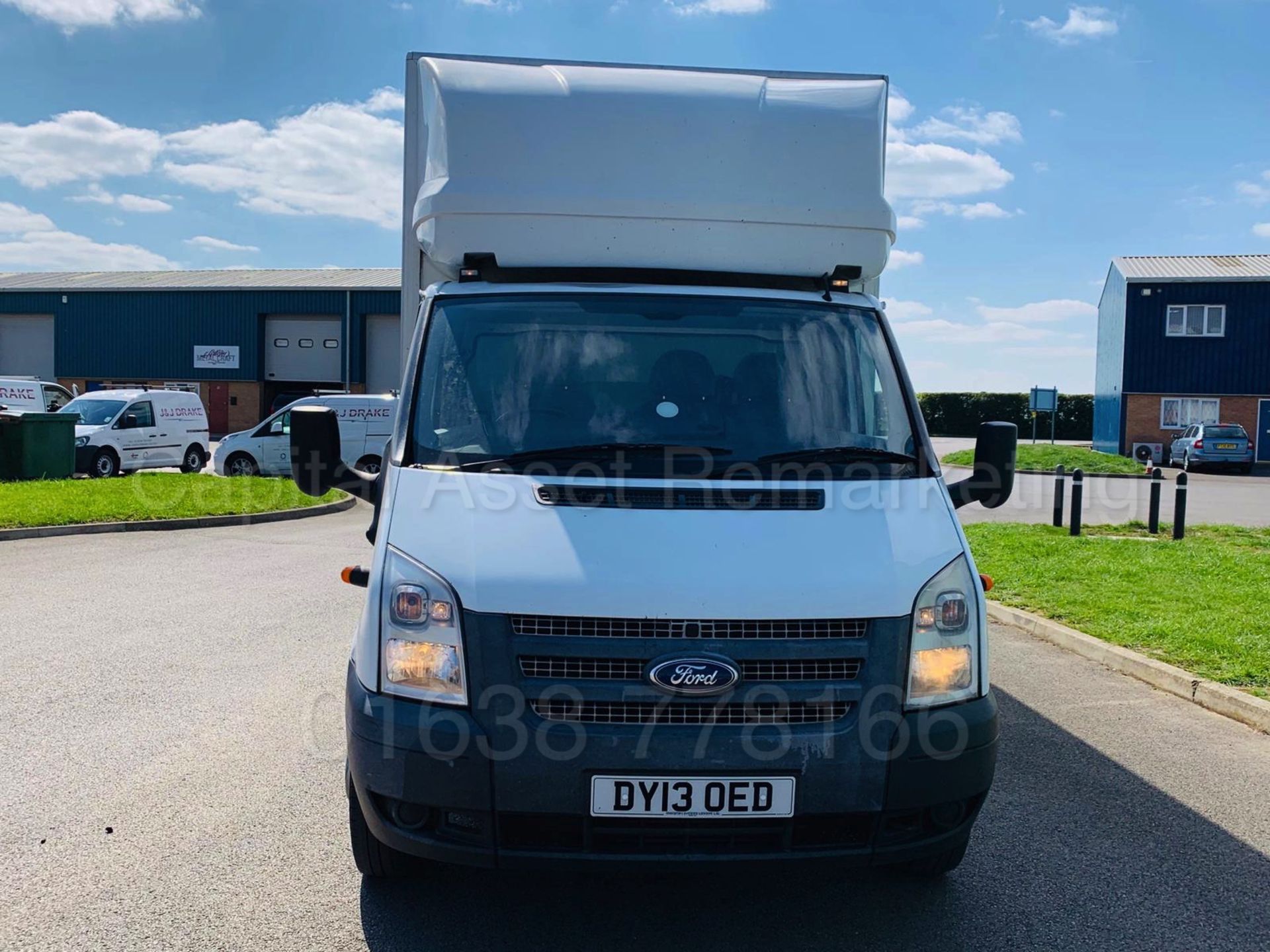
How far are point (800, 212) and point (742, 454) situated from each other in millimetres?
1268

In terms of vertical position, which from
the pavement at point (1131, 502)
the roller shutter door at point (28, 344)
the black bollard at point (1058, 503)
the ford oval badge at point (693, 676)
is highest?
the roller shutter door at point (28, 344)

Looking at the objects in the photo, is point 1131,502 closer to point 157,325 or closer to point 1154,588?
point 1154,588

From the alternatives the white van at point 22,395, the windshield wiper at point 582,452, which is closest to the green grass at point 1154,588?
the windshield wiper at point 582,452

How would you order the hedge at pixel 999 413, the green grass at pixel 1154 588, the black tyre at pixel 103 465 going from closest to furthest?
the green grass at pixel 1154 588, the black tyre at pixel 103 465, the hedge at pixel 999 413

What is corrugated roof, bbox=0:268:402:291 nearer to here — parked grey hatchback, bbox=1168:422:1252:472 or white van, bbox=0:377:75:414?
white van, bbox=0:377:75:414

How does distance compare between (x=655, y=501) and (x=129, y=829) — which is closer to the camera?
(x=655, y=501)

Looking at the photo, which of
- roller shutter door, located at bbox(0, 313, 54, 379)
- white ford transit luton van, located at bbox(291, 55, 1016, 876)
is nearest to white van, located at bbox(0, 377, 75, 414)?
white ford transit luton van, located at bbox(291, 55, 1016, 876)

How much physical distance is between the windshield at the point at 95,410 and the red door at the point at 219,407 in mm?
25082

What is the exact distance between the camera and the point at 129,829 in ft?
13.7

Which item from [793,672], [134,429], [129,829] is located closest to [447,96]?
[793,672]

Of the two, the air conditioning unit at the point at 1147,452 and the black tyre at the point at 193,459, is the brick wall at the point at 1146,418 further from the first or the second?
the black tyre at the point at 193,459

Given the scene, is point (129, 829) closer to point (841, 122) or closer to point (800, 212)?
point (800, 212)

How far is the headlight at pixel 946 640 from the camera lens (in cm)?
325

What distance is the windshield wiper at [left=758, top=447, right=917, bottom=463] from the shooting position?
12.3ft
